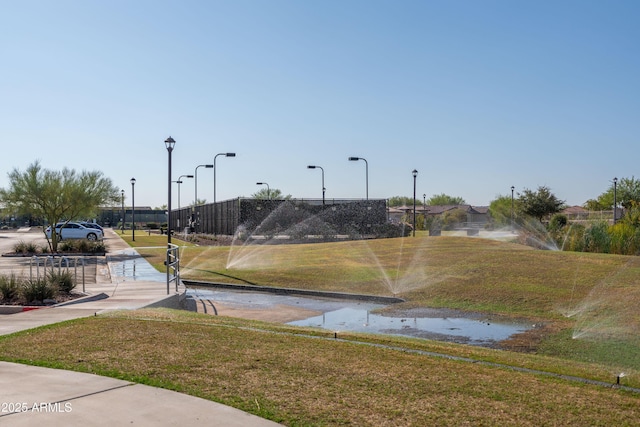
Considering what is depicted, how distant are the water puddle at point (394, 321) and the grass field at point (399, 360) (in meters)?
0.75

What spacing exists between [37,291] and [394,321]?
815cm

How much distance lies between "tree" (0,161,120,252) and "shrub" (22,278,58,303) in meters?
20.6

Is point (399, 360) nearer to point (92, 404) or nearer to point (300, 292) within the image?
point (92, 404)

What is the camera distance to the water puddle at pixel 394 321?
11773 millimetres

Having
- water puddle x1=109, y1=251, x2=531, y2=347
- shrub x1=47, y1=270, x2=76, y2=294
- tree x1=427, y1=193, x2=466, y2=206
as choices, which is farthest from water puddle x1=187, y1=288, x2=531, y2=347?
tree x1=427, y1=193, x2=466, y2=206

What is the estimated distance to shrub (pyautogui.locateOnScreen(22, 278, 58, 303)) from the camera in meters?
13.7

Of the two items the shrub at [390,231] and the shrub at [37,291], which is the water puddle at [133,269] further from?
the shrub at [390,231]

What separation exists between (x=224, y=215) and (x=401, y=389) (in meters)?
48.1

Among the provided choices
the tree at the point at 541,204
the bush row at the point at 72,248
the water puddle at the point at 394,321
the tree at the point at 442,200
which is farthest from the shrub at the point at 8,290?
the tree at the point at 442,200

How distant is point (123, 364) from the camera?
726cm

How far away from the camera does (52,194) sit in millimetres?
34844

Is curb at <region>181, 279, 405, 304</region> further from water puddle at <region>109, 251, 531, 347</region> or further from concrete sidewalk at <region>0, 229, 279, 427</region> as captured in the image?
concrete sidewalk at <region>0, 229, 279, 427</region>

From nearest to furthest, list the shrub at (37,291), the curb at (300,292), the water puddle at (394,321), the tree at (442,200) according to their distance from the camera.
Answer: the water puddle at (394,321)
the shrub at (37,291)
the curb at (300,292)
the tree at (442,200)

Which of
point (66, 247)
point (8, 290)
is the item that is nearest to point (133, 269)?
point (8, 290)
